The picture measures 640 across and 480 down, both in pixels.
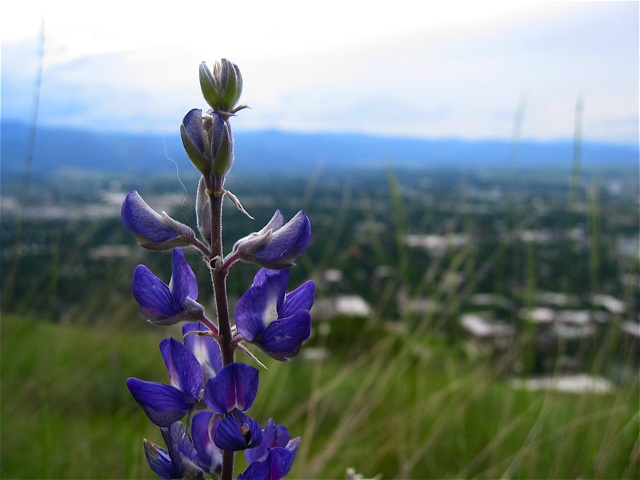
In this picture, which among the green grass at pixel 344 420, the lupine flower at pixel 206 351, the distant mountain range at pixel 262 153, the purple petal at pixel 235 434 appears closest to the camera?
the purple petal at pixel 235 434

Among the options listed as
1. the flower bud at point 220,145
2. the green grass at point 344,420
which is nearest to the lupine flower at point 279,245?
the flower bud at point 220,145

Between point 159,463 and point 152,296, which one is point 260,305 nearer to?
point 152,296

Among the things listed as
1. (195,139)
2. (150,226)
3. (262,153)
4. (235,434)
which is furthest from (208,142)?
(262,153)

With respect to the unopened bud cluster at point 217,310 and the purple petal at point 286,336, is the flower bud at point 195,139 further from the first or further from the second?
the purple petal at point 286,336

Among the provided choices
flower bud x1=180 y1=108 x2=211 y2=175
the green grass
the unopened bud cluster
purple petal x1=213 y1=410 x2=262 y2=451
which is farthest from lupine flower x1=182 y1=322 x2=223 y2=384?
the green grass

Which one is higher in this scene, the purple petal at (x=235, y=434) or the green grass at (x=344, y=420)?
the purple petal at (x=235, y=434)

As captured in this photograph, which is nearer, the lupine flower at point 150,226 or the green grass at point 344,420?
the lupine flower at point 150,226

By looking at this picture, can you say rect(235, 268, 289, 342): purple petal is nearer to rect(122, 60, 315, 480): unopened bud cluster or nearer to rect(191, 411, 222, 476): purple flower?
rect(122, 60, 315, 480): unopened bud cluster
